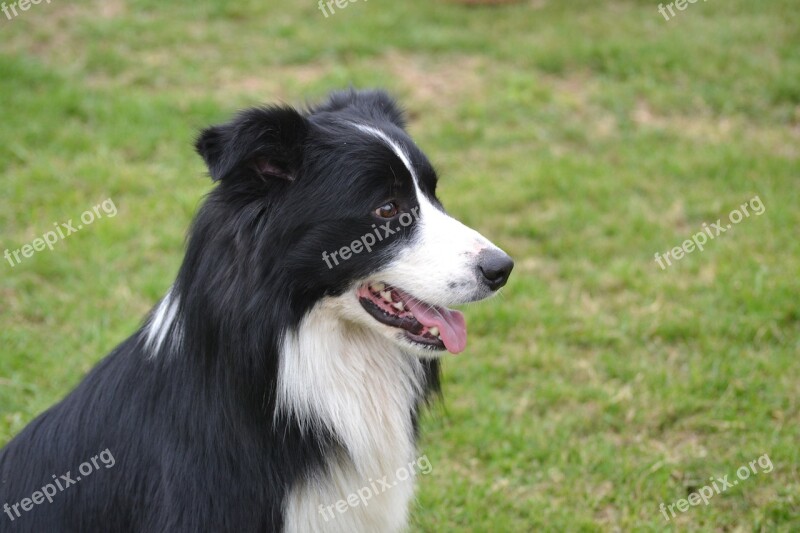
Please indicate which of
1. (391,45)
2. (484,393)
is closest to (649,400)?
(484,393)

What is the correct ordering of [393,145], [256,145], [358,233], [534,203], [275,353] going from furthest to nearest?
[534,203]
[393,145]
[358,233]
[275,353]
[256,145]

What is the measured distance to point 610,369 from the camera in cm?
461

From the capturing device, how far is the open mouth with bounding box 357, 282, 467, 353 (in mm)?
2779

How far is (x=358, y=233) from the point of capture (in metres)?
2.74

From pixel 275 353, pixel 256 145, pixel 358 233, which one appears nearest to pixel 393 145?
pixel 358 233

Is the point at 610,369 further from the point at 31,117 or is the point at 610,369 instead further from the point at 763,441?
the point at 31,117

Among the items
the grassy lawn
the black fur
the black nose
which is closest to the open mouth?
the black fur

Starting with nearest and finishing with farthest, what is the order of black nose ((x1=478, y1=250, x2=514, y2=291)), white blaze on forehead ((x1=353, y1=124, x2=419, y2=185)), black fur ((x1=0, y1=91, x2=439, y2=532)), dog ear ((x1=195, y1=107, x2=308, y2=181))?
dog ear ((x1=195, y1=107, x2=308, y2=181)) → black fur ((x1=0, y1=91, x2=439, y2=532)) → black nose ((x1=478, y1=250, x2=514, y2=291)) → white blaze on forehead ((x1=353, y1=124, x2=419, y2=185))

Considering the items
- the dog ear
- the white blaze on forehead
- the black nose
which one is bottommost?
the black nose

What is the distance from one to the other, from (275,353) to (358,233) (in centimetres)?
48

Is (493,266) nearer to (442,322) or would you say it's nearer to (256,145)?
(442,322)

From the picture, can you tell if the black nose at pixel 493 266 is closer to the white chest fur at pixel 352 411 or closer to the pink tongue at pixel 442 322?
the pink tongue at pixel 442 322

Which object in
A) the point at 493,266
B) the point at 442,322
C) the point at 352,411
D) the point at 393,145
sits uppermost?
the point at 393,145

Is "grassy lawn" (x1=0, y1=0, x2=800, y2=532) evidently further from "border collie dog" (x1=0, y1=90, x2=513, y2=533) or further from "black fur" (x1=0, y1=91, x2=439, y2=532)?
"black fur" (x1=0, y1=91, x2=439, y2=532)
